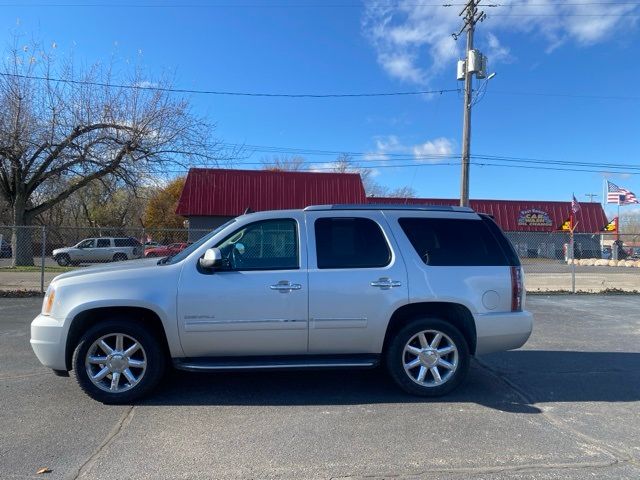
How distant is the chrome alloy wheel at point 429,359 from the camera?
16.1 ft

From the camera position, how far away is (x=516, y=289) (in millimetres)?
5020

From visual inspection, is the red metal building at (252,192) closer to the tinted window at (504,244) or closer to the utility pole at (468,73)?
the utility pole at (468,73)

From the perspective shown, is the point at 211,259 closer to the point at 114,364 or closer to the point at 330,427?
the point at 114,364

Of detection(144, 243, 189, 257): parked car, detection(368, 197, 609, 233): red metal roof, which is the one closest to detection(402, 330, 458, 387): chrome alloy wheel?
detection(144, 243, 189, 257): parked car

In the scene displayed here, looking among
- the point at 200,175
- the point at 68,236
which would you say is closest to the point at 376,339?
the point at 200,175

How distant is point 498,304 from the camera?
500 cm

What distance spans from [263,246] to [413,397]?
2.11 m

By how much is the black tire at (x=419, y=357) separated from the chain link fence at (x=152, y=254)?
4.75ft

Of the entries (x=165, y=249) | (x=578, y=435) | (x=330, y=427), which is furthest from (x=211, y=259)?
(x=165, y=249)

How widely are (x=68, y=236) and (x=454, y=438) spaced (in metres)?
36.7

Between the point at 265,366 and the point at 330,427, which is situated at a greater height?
the point at 265,366

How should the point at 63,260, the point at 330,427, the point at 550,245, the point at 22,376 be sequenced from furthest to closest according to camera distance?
1. the point at 550,245
2. the point at 63,260
3. the point at 22,376
4. the point at 330,427

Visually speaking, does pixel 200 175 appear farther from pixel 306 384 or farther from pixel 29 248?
pixel 306 384

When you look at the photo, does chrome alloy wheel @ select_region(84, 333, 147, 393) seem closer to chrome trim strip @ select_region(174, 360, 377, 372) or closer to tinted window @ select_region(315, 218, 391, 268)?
chrome trim strip @ select_region(174, 360, 377, 372)
